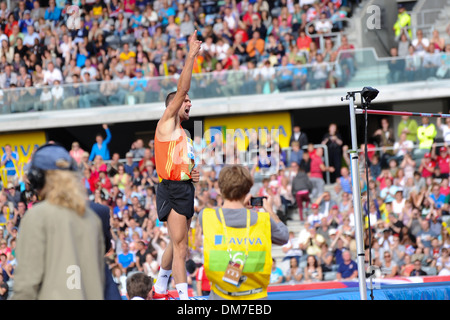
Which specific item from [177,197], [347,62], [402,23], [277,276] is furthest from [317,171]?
[177,197]

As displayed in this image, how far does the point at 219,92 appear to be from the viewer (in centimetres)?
1648

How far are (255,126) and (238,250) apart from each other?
12.6 meters

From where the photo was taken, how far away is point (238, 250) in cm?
469

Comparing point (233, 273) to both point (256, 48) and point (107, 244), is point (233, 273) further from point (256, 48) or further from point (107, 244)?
point (256, 48)

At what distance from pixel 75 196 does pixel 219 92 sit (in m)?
13.0

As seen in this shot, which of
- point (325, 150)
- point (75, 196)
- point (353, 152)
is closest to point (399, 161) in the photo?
point (325, 150)

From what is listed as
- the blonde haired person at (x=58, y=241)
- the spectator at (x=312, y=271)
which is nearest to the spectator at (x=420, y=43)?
the spectator at (x=312, y=271)

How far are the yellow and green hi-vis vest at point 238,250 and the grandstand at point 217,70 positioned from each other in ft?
31.0

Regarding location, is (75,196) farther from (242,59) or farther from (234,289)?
(242,59)

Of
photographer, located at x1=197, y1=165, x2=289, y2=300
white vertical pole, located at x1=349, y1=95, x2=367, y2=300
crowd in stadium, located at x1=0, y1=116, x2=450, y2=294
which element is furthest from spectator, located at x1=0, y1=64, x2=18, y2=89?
photographer, located at x1=197, y1=165, x2=289, y2=300

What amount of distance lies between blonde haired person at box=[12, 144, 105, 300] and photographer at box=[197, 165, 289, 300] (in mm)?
1107

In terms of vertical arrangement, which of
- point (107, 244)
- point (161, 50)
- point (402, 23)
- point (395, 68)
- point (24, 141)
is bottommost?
point (107, 244)

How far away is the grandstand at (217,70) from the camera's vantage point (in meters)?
15.7

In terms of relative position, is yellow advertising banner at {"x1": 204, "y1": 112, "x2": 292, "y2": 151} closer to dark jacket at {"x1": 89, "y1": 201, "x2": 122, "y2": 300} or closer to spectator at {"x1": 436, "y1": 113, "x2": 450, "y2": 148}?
spectator at {"x1": 436, "y1": 113, "x2": 450, "y2": 148}
